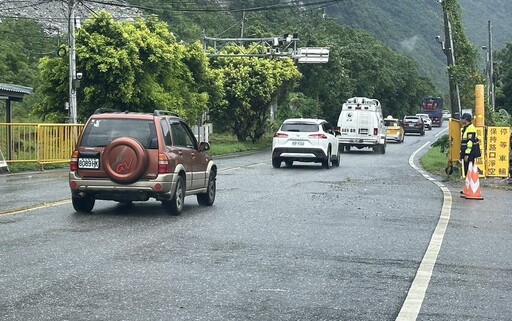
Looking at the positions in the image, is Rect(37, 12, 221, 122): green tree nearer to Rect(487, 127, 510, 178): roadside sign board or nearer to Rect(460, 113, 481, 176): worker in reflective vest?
Rect(487, 127, 510, 178): roadside sign board

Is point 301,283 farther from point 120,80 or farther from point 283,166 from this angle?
point 120,80

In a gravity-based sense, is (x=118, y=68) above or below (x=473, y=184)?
above

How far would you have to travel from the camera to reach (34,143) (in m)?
28.7

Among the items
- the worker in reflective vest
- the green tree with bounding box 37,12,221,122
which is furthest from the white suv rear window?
the worker in reflective vest

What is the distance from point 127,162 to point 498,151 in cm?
1291

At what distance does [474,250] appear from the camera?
10.9 meters

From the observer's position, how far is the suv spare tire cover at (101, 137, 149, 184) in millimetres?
13648

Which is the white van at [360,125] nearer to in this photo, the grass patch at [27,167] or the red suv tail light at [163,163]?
the grass patch at [27,167]

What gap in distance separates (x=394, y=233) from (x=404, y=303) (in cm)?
477

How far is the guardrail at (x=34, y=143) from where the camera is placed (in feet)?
92.2

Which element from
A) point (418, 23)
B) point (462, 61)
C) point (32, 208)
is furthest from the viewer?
point (418, 23)

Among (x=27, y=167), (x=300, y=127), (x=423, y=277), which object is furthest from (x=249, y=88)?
(x=423, y=277)

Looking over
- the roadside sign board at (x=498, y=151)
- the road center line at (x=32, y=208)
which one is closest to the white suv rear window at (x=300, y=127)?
the roadside sign board at (x=498, y=151)

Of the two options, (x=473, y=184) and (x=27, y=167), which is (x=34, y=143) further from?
(x=473, y=184)
